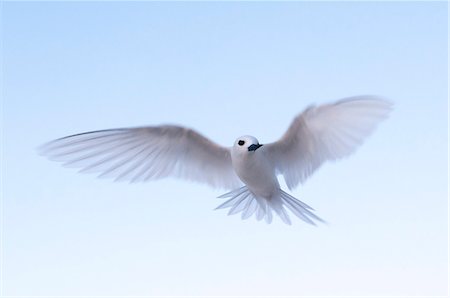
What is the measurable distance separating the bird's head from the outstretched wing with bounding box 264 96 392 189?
450 millimetres

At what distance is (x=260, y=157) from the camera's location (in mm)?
6004

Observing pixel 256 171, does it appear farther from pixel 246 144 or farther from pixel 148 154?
pixel 148 154

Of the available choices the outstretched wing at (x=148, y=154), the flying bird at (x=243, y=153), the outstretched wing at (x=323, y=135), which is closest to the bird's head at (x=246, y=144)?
the flying bird at (x=243, y=153)

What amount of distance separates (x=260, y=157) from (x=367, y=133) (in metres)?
0.77

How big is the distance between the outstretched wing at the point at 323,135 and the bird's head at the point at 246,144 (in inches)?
17.7

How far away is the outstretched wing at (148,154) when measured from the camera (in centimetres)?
594

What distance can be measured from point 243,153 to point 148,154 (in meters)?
0.94

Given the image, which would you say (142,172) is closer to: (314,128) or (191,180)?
(191,180)

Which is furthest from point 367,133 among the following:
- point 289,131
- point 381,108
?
point 289,131

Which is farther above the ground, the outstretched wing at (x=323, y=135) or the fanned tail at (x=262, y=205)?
the outstretched wing at (x=323, y=135)

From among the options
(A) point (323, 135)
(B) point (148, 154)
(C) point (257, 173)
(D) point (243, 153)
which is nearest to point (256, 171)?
(C) point (257, 173)

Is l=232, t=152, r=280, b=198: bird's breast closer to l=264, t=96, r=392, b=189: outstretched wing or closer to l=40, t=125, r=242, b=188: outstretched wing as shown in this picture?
l=264, t=96, r=392, b=189: outstretched wing

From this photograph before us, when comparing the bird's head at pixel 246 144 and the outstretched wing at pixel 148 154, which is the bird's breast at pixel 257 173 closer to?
the bird's head at pixel 246 144

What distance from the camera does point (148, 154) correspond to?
21.3ft
